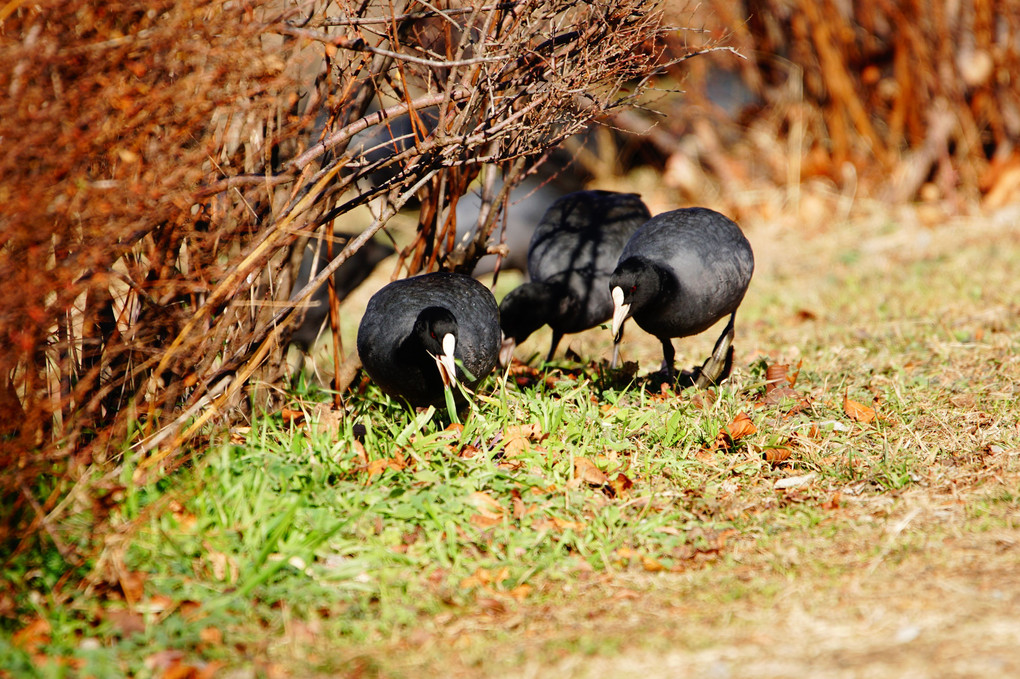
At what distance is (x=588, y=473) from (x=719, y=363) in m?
1.32

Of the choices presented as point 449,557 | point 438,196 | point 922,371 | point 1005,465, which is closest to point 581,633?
point 449,557

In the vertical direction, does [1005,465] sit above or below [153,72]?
below

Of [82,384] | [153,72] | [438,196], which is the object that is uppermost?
[153,72]

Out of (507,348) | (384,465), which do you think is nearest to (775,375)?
(507,348)

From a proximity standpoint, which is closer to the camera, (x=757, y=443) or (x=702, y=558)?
(x=702, y=558)

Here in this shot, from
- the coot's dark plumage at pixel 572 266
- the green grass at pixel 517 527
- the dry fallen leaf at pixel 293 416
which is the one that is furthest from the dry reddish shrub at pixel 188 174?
the coot's dark plumage at pixel 572 266

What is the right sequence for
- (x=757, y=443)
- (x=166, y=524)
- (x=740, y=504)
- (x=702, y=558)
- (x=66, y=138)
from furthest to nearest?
1. (x=757, y=443)
2. (x=740, y=504)
3. (x=702, y=558)
4. (x=166, y=524)
5. (x=66, y=138)

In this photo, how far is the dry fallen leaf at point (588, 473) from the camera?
11.0 feet

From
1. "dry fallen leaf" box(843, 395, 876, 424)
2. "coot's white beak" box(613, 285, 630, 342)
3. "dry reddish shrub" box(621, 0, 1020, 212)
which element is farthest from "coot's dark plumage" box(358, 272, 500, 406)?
"dry reddish shrub" box(621, 0, 1020, 212)

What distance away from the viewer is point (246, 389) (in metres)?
3.71

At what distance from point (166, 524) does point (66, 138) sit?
46.3 inches

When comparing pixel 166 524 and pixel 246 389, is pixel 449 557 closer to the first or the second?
pixel 166 524

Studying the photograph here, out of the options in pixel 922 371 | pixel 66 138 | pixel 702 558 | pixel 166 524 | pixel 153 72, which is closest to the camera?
pixel 66 138

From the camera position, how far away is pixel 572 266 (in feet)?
16.8
